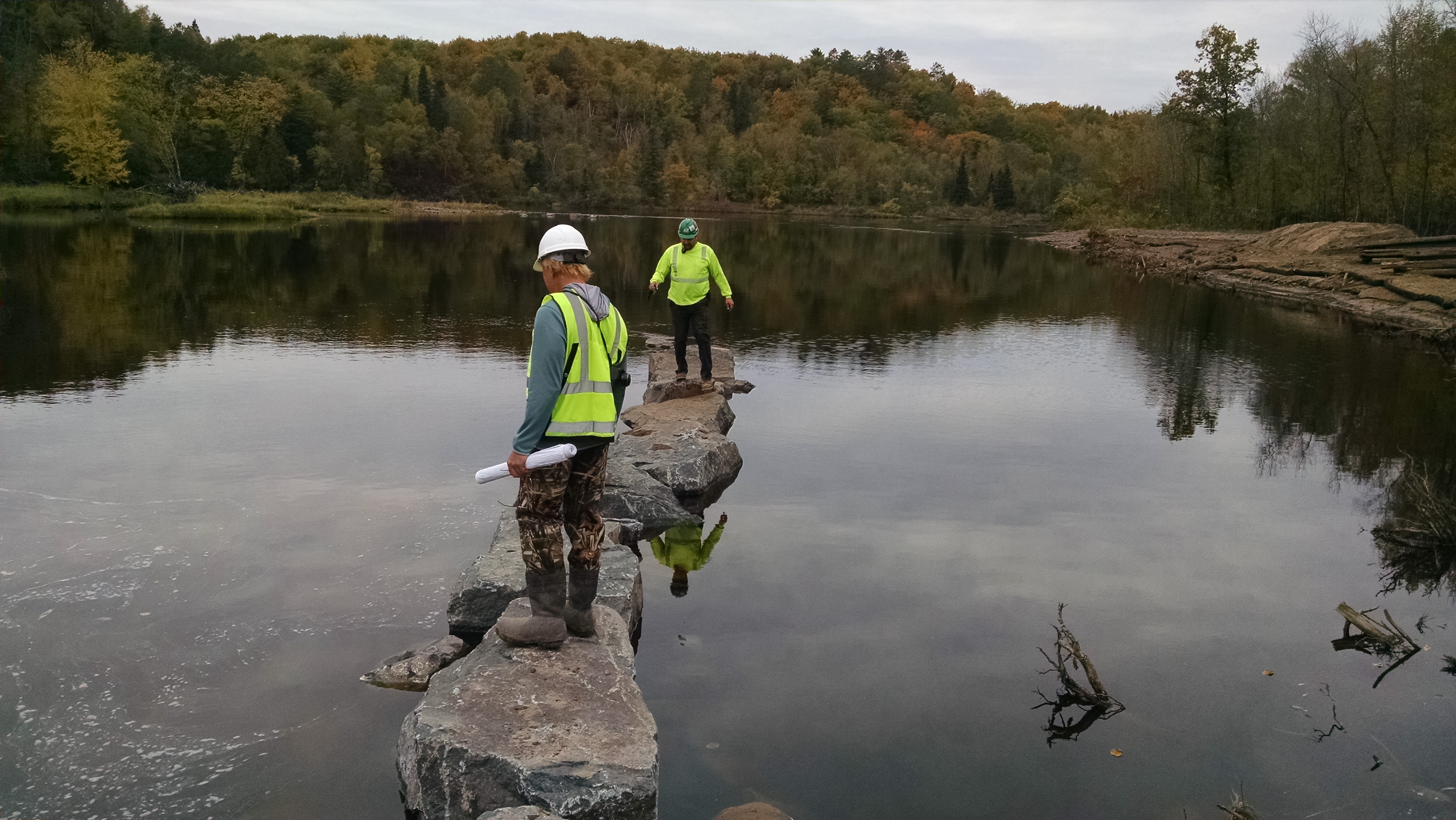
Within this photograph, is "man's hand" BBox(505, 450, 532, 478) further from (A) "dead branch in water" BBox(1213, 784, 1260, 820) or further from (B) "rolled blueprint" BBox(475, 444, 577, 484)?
(A) "dead branch in water" BBox(1213, 784, 1260, 820)

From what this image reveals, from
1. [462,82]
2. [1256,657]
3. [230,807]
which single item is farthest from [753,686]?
[462,82]

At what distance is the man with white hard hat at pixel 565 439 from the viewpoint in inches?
200

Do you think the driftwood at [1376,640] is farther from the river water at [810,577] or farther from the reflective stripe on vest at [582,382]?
the reflective stripe on vest at [582,382]

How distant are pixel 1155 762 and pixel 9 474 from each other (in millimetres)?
8919

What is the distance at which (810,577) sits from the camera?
7488mm

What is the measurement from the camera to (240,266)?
2794 cm

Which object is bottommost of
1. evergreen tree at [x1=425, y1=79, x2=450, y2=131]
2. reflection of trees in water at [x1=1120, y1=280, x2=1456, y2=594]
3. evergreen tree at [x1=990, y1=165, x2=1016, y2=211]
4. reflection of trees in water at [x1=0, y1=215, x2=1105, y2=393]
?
reflection of trees in water at [x1=1120, y1=280, x2=1456, y2=594]

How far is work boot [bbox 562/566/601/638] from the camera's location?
550cm

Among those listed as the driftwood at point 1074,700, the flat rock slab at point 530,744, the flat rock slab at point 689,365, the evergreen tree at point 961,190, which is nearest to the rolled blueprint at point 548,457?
the flat rock slab at point 530,744

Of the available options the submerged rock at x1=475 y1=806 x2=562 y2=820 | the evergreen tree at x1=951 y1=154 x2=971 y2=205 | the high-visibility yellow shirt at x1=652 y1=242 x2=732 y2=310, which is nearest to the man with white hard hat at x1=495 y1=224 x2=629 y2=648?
the submerged rock at x1=475 y1=806 x2=562 y2=820

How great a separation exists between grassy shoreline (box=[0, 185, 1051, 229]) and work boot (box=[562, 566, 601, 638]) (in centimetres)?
5383

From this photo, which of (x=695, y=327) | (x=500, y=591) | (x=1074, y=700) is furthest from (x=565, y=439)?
(x=695, y=327)

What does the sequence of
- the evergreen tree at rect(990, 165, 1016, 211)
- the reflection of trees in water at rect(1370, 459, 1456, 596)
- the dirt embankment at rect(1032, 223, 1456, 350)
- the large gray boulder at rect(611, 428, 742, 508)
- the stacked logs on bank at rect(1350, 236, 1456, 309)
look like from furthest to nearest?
the evergreen tree at rect(990, 165, 1016, 211)
the stacked logs on bank at rect(1350, 236, 1456, 309)
the dirt embankment at rect(1032, 223, 1456, 350)
the large gray boulder at rect(611, 428, 742, 508)
the reflection of trees in water at rect(1370, 459, 1456, 596)

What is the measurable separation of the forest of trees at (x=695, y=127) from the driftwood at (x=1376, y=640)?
3385 cm
